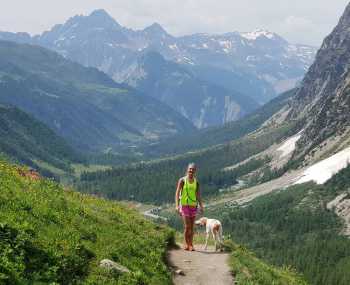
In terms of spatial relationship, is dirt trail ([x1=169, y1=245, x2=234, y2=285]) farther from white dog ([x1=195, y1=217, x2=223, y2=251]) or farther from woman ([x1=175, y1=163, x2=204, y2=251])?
woman ([x1=175, y1=163, x2=204, y2=251])

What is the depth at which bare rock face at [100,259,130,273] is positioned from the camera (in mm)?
24672

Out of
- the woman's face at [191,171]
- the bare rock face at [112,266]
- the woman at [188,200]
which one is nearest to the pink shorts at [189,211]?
the woman at [188,200]

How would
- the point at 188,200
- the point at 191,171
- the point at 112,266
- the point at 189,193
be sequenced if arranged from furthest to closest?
1. the point at 188,200
2. the point at 189,193
3. the point at 191,171
4. the point at 112,266

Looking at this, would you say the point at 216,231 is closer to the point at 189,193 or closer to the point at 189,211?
the point at 189,211

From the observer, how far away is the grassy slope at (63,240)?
2183cm

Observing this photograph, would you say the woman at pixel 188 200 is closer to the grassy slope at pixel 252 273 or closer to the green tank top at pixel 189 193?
the green tank top at pixel 189 193

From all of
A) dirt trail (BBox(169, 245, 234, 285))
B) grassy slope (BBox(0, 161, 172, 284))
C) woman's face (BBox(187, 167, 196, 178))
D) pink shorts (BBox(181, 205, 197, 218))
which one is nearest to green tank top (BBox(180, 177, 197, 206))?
pink shorts (BBox(181, 205, 197, 218))

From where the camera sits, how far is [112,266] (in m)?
24.8

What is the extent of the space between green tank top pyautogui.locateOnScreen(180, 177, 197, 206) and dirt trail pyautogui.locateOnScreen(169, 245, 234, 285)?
10.3ft

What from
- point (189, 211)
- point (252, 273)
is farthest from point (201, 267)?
point (189, 211)

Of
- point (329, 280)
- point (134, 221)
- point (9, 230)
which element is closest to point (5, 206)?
point (9, 230)

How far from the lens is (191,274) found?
2983 cm

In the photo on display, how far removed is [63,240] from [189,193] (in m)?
12.2

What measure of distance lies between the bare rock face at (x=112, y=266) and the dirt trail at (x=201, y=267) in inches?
150
